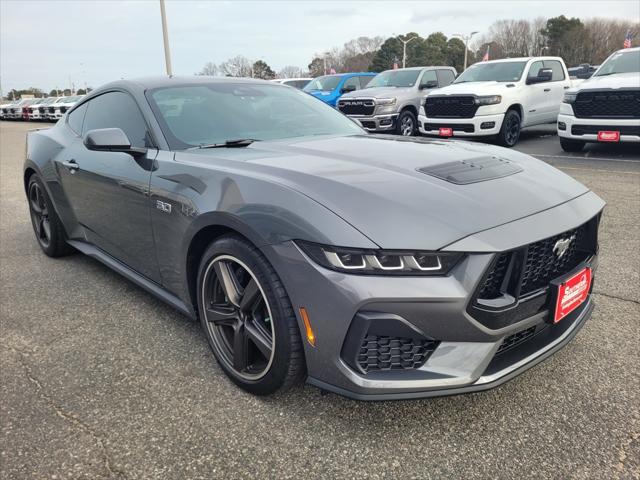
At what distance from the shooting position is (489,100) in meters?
9.49

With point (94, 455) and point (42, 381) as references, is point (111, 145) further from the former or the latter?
point (94, 455)

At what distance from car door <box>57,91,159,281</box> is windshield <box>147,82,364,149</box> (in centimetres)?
16

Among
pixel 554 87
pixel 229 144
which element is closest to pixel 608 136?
pixel 554 87

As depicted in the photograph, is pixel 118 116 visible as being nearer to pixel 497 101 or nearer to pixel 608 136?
pixel 608 136

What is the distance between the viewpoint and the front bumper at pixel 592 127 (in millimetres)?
7918

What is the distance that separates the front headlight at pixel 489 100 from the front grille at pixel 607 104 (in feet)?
4.79

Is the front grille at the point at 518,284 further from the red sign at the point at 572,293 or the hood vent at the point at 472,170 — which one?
the hood vent at the point at 472,170

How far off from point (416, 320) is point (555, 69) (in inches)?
456

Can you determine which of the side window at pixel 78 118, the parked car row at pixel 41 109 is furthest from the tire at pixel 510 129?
the parked car row at pixel 41 109

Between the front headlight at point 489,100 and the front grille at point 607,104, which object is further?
the front headlight at point 489,100

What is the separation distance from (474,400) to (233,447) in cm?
101

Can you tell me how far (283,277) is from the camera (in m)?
1.89

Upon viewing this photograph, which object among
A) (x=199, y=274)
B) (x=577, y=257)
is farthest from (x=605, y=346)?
(x=199, y=274)

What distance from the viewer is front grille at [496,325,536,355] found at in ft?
6.23
